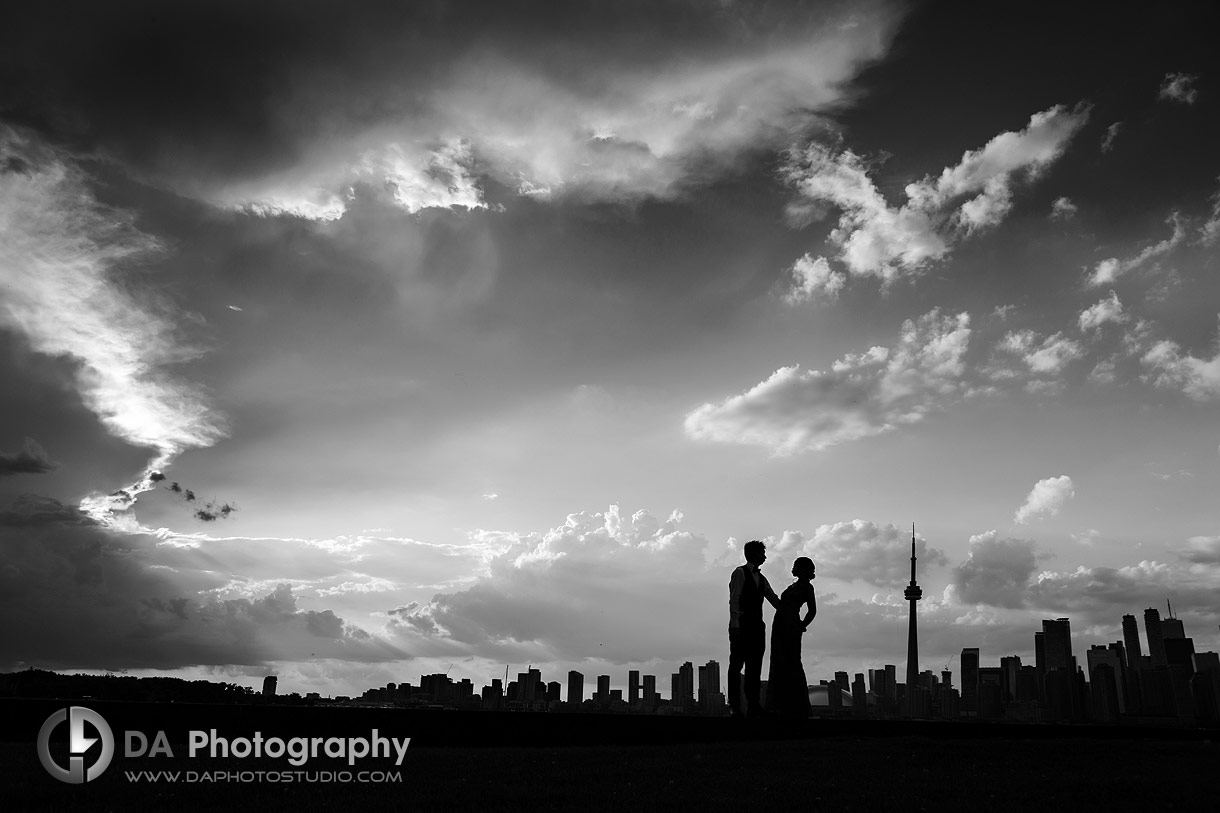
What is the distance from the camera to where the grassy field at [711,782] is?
8711 millimetres

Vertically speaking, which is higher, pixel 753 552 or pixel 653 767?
pixel 753 552

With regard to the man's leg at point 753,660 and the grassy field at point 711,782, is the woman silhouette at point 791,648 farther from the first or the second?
the grassy field at point 711,782

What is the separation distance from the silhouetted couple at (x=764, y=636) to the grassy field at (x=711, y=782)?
10.8 ft

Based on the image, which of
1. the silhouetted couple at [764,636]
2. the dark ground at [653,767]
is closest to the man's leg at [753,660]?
the silhouetted couple at [764,636]

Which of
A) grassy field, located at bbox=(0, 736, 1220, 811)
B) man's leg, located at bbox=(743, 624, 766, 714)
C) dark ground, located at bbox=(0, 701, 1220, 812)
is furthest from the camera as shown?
man's leg, located at bbox=(743, 624, 766, 714)

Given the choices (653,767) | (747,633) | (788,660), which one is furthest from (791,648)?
(653,767)

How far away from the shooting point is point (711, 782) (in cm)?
991

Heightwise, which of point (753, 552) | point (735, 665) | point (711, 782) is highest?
point (753, 552)

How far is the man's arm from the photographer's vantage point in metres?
16.2

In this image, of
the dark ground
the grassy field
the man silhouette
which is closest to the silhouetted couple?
the man silhouette

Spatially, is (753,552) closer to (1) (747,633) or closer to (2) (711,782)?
(1) (747,633)

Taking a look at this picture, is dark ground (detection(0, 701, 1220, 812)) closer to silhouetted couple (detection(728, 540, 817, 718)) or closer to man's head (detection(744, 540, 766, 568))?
silhouetted couple (detection(728, 540, 817, 718))

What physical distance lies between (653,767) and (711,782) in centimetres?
101

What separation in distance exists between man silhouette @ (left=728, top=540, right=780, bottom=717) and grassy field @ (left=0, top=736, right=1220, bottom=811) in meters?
3.22
